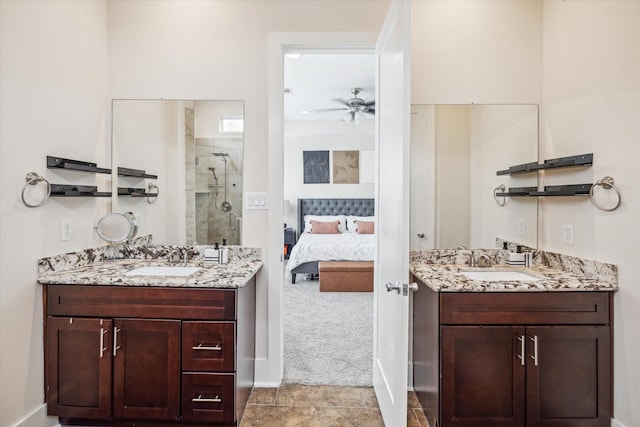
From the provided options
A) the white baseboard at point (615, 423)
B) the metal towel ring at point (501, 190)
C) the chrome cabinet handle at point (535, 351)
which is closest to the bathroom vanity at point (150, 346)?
the chrome cabinet handle at point (535, 351)

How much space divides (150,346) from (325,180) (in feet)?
18.4

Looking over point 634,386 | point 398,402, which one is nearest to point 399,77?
point 398,402

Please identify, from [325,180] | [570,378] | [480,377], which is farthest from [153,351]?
[325,180]

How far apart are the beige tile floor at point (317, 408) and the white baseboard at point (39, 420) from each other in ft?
3.39

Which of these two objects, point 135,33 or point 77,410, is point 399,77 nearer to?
point 135,33

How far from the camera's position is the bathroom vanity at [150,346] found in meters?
1.85

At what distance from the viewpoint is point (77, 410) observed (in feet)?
6.24

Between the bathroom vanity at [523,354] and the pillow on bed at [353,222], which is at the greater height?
the pillow on bed at [353,222]

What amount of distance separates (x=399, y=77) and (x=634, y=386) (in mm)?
1858

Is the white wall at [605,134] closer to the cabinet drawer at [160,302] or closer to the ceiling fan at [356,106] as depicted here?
the cabinet drawer at [160,302]

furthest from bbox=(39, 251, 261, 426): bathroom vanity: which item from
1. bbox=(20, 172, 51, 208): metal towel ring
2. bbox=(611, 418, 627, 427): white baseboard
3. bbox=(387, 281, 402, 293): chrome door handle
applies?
bbox=(611, 418, 627, 427): white baseboard

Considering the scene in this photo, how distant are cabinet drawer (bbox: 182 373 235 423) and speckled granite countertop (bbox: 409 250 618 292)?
1200 millimetres

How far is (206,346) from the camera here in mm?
1854

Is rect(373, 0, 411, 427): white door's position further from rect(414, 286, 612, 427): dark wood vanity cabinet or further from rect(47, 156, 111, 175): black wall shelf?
rect(47, 156, 111, 175): black wall shelf
